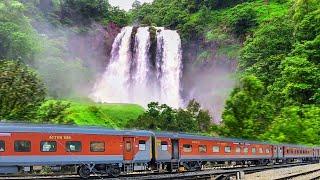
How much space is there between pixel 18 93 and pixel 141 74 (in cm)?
5800

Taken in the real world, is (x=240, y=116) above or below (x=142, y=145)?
above

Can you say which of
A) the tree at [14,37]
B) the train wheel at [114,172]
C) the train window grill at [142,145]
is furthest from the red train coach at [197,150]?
the tree at [14,37]

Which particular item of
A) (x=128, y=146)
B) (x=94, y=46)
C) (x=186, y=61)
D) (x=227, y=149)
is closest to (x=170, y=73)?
(x=186, y=61)

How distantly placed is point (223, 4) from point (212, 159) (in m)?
94.9

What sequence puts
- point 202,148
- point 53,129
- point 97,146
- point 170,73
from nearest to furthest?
1. point 53,129
2. point 97,146
3. point 202,148
4. point 170,73

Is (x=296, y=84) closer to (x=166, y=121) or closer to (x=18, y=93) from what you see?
(x=166, y=121)

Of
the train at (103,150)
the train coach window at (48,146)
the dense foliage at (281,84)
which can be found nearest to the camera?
the train at (103,150)

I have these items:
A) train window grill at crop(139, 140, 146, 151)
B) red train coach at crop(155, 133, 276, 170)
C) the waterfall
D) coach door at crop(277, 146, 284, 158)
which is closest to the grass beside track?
the waterfall

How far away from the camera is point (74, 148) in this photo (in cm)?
2633

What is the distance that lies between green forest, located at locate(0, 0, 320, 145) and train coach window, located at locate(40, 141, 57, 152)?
33.0 feet

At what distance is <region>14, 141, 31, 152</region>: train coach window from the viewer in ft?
79.2

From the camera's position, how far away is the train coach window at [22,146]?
24.1m

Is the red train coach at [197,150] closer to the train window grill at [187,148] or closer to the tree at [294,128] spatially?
the train window grill at [187,148]

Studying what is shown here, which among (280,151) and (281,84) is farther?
(281,84)
